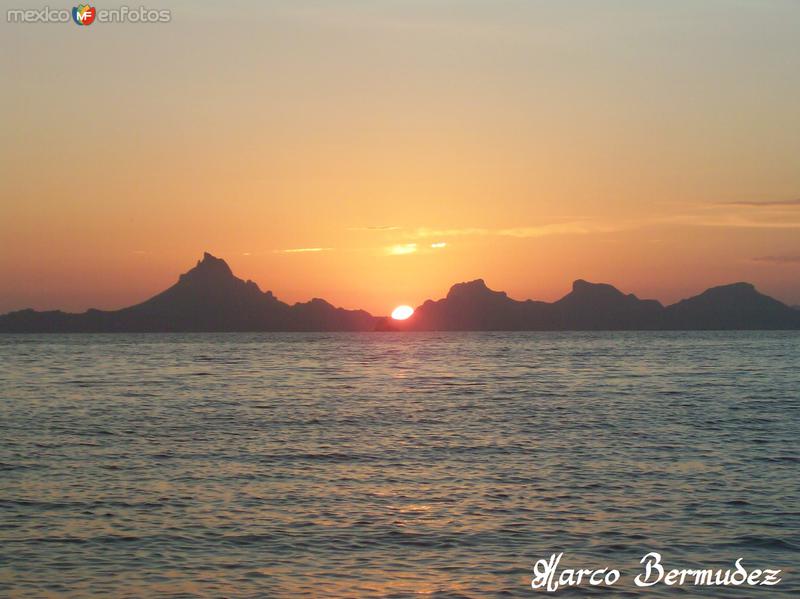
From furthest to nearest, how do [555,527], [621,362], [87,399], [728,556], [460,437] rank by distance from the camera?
[621,362], [87,399], [460,437], [555,527], [728,556]

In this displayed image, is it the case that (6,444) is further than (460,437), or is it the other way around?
(460,437)

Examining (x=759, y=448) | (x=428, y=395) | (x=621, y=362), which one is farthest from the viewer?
Answer: (x=621, y=362)

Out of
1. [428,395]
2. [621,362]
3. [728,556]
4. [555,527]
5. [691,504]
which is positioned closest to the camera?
[728,556]

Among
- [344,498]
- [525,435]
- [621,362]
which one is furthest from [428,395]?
[621,362]

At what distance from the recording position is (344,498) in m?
25.8

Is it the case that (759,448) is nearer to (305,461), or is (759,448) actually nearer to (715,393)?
(305,461)

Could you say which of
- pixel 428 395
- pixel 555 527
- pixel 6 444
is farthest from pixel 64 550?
pixel 428 395

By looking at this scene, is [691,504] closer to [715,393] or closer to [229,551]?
[229,551]

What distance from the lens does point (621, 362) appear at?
11406 centimetres

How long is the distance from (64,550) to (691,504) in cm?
1577

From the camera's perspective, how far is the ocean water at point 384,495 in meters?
18.8

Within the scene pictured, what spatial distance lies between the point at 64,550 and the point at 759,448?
86.3 feet

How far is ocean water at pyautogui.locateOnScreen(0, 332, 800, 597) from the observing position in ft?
61.6

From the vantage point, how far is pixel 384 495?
26.3 m
